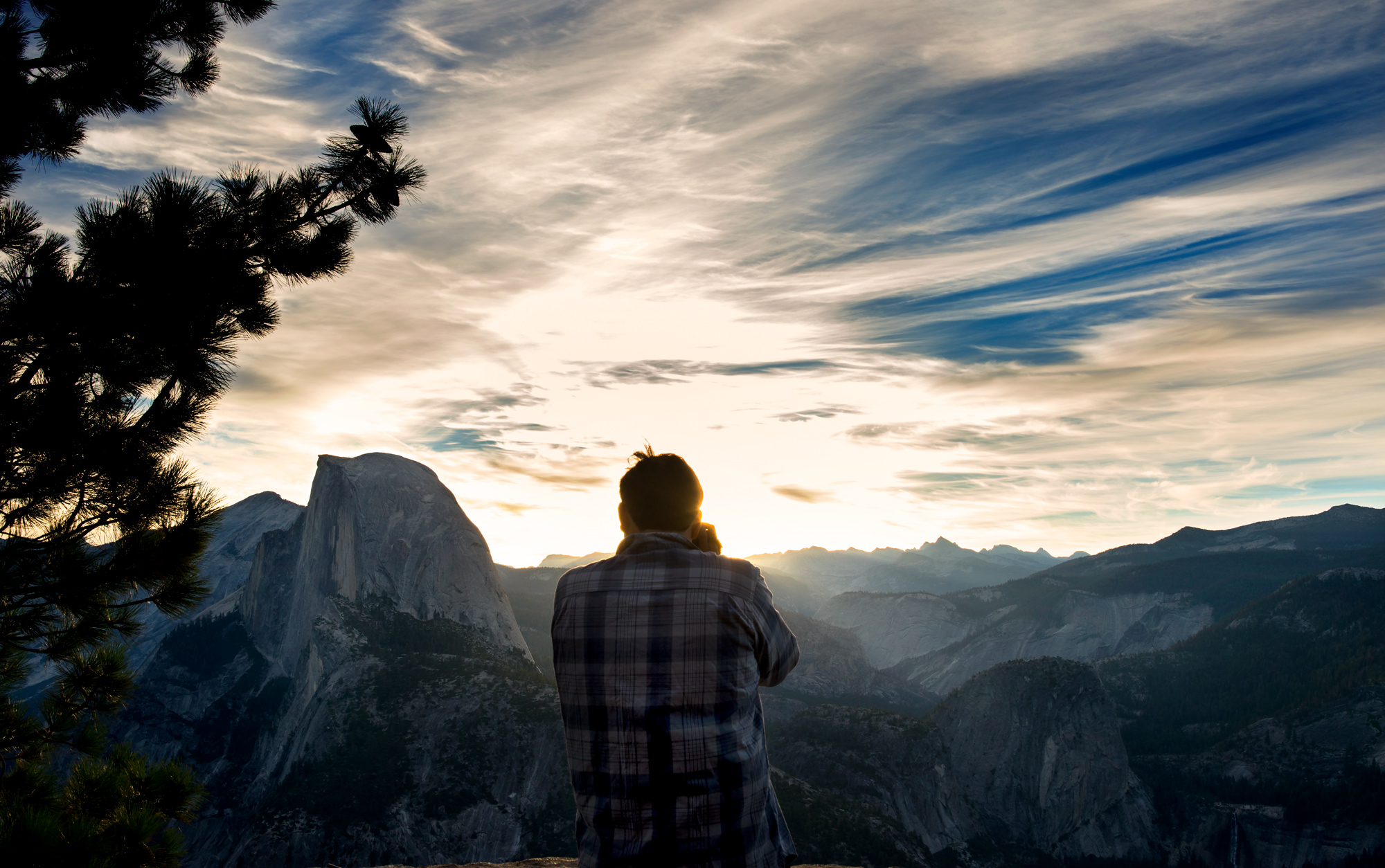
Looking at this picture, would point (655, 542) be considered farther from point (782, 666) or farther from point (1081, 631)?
point (1081, 631)

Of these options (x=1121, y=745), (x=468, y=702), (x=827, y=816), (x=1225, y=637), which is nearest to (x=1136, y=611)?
(x=1225, y=637)

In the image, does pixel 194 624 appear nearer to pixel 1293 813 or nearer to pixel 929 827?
pixel 929 827

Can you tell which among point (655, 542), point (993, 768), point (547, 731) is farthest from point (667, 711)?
point (993, 768)

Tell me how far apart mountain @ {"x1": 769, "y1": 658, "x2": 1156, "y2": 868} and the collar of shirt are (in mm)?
73564

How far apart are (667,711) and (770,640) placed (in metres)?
0.58

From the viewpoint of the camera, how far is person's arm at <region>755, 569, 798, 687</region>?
2.84 metres

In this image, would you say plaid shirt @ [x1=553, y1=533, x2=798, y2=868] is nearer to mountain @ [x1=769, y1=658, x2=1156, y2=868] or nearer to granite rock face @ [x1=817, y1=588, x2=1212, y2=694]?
mountain @ [x1=769, y1=658, x2=1156, y2=868]

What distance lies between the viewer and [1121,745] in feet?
337

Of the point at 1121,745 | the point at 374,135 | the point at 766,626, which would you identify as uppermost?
the point at 374,135

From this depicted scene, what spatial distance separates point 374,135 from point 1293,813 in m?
134

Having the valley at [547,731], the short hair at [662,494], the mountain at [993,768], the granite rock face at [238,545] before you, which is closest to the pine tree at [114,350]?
the short hair at [662,494]

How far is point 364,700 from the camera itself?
66.6 metres

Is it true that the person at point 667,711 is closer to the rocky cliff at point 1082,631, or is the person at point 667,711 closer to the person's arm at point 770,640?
the person's arm at point 770,640

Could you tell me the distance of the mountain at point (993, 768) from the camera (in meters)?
83.8
